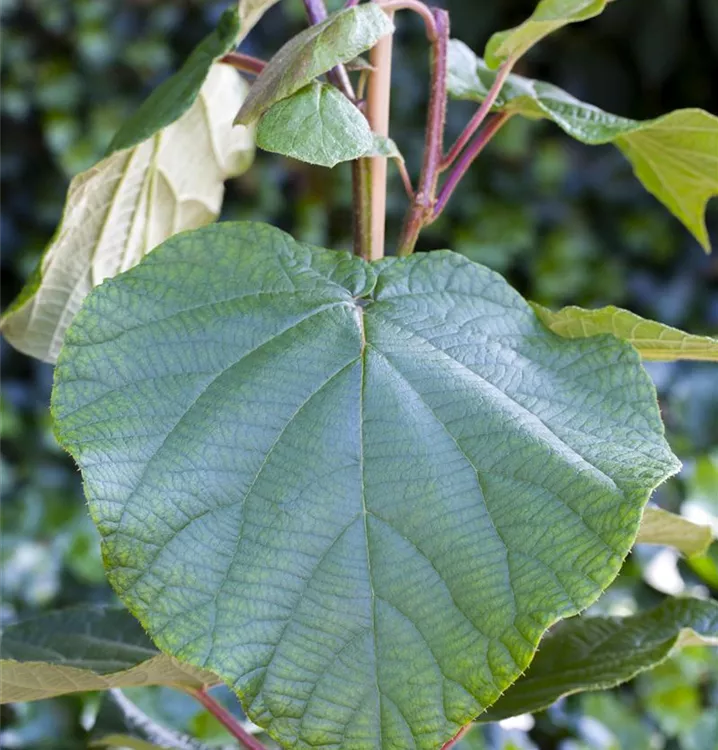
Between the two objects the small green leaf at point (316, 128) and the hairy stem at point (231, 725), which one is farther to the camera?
the hairy stem at point (231, 725)

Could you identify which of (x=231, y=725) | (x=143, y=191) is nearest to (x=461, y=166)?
(x=143, y=191)

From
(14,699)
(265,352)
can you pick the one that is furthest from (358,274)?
(14,699)

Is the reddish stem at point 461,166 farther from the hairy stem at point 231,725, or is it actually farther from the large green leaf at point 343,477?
the hairy stem at point 231,725

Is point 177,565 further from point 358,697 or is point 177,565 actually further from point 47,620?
point 47,620

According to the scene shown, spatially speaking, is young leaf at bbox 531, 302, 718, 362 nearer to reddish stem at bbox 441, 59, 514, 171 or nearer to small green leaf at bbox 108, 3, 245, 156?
reddish stem at bbox 441, 59, 514, 171

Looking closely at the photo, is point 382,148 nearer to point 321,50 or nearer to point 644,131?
point 321,50

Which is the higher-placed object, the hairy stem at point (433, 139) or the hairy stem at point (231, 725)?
the hairy stem at point (433, 139)

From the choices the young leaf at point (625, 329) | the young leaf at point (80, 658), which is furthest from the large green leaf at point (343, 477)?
the young leaf at point (80, 658)
